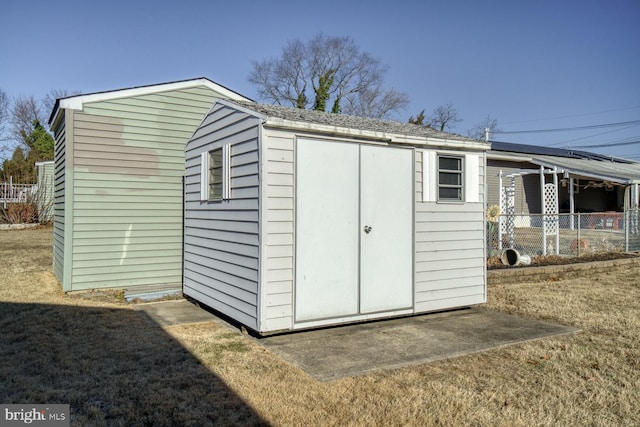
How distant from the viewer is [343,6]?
50.1 feet

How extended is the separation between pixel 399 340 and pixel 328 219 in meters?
1.48

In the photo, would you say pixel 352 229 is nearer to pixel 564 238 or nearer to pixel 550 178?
pixel 564 238

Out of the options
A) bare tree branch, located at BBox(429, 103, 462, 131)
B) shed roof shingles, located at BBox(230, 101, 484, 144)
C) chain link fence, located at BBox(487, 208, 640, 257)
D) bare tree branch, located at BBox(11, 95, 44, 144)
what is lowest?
chain link fence, located at BBox(487, 208, 640, 257)

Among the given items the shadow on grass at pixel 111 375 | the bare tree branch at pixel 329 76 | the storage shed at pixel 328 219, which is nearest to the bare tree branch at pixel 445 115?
the bare tree branch at pixel 329 76

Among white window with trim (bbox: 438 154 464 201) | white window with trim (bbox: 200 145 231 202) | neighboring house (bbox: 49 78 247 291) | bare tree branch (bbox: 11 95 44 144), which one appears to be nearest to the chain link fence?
white window with trim (bbox: 438 154 464 201)

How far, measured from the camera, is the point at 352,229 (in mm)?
5066

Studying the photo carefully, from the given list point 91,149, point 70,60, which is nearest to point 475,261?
point 91,149

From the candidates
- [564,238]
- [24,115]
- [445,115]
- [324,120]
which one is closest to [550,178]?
[564,238]

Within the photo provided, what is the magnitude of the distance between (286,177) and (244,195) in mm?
568

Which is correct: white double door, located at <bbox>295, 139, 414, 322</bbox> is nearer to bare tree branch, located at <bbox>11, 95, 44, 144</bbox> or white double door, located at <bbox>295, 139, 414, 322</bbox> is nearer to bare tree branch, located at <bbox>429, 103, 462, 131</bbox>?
bare tree branch, located at <bbox>11, 95, 44, 144</bbox>

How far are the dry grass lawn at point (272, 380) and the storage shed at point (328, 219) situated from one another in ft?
2.58

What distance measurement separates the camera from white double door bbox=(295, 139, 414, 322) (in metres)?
4.77

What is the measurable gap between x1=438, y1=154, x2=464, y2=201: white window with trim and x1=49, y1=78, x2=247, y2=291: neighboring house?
4.18m

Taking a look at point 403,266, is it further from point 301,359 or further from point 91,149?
point 91,149
